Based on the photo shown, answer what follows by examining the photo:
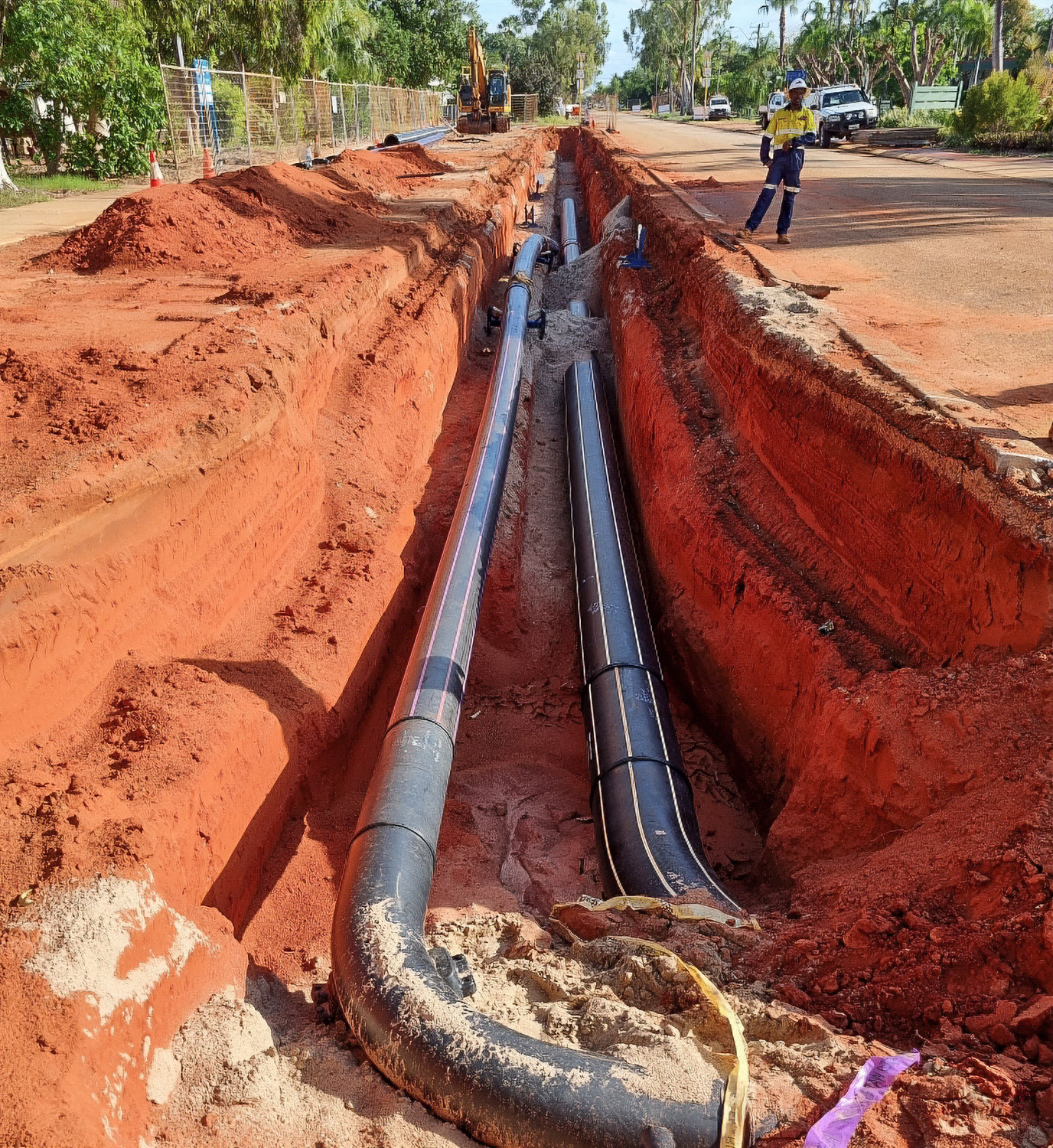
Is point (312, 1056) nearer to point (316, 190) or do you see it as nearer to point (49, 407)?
point (49, 407)

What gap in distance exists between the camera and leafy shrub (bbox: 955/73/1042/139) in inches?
1019

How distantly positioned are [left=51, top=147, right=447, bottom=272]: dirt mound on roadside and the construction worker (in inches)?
236

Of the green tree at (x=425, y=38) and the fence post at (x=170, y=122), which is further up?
the green tree at (x=425, y=38)

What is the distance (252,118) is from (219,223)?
1634 centimetres

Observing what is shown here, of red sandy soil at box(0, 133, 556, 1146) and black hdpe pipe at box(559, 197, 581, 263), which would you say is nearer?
red sandy soil at box(0, 133, 556, 1146)

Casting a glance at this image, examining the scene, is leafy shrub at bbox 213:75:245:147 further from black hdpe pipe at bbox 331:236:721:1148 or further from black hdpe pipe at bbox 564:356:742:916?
black hdpe pipe at bbox 331:236:721:1148

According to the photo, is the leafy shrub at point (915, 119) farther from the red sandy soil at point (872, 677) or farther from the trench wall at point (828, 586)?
the red sandy soil at point (872, 677)

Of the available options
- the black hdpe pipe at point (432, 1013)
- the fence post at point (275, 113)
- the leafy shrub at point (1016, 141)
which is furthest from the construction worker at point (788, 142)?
the fence post at point (275, 113)

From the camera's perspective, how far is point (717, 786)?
21.0ft

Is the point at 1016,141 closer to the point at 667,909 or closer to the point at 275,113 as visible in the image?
the point at 275,113

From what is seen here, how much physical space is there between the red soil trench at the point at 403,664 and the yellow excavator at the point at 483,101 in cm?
3165

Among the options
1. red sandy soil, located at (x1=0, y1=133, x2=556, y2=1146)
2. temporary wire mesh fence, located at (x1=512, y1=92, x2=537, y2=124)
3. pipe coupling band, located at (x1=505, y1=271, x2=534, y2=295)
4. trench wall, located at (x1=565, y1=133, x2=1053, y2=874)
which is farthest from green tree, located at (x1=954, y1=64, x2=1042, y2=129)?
temporary wire mesh fence, located at (x1=512, y1=92, x2=537, y2=124)

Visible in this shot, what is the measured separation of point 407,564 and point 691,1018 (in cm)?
510

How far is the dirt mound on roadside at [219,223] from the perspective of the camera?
10.2 meters
